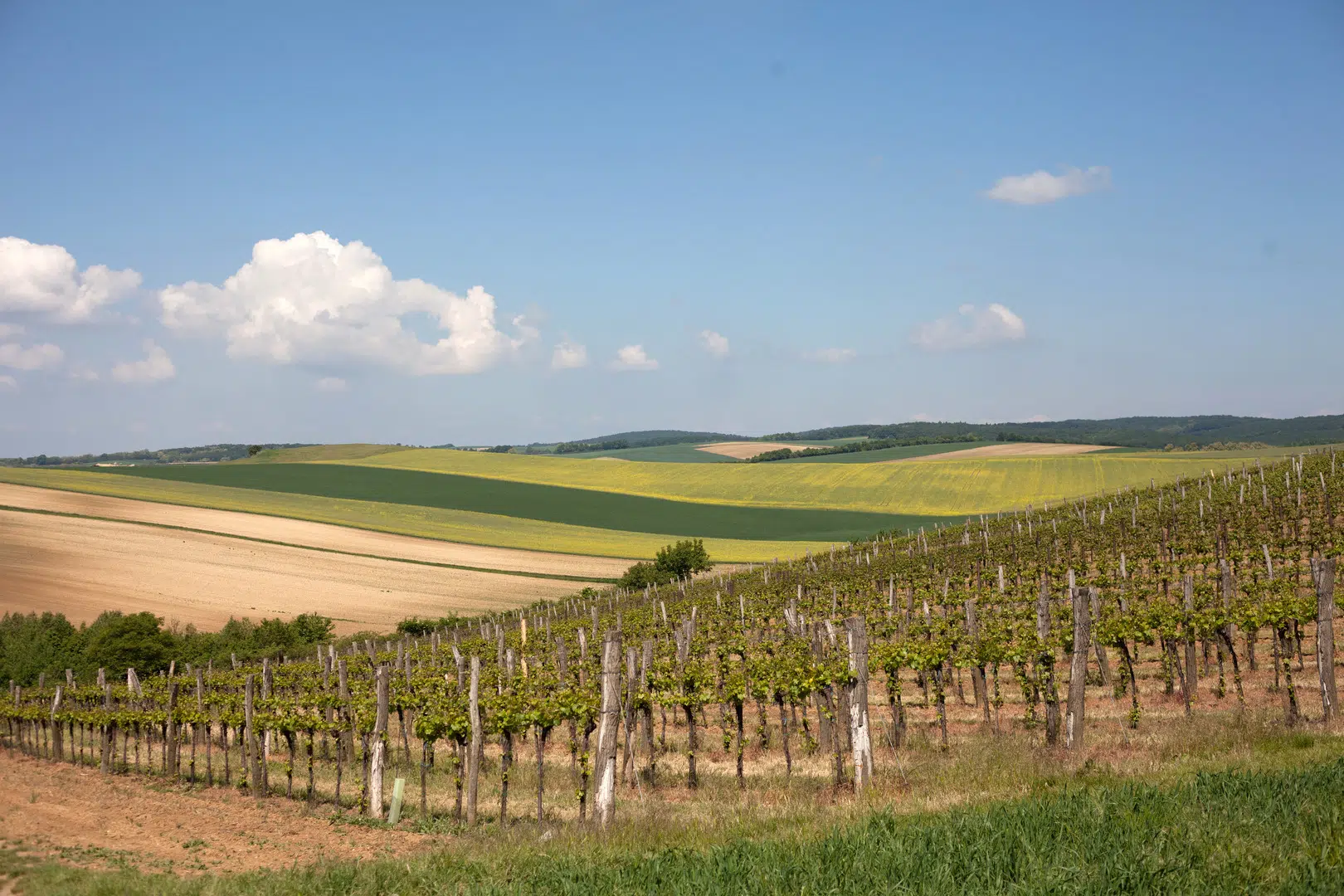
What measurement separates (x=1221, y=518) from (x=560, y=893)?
1361 inches

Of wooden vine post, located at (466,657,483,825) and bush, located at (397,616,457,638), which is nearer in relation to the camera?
wooden vine post, located at (466,657,483,825)

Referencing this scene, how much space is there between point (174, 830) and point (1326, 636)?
18212 mm

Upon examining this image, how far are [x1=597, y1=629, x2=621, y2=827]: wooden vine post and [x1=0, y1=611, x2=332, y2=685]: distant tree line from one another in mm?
32847


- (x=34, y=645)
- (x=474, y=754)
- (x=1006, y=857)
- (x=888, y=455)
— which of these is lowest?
(x=34, y=645)

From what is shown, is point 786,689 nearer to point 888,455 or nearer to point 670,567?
point 670,567

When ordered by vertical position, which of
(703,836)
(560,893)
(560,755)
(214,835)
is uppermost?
(560,893)

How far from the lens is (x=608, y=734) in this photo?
1224cm

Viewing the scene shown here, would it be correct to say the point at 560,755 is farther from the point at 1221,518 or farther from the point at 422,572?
the point at 422,572

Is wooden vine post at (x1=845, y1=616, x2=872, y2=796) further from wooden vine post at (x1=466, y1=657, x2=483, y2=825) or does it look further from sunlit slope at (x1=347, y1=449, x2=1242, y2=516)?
sunlit slope at (x1=347, y1=449, x2=1242, y2=516)

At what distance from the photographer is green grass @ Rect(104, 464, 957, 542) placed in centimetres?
7794

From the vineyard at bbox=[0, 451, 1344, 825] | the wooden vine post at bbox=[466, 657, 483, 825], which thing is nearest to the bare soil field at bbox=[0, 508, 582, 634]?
the vineyard at bbox=[0, 451, 1344, 825]

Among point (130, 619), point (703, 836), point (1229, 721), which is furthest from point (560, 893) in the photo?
point (130, 619)

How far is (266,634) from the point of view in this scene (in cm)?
4300

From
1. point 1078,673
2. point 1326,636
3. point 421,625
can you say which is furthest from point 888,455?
point 1078,673
